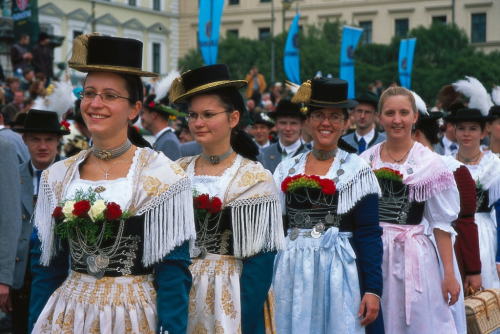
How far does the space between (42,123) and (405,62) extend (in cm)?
1834

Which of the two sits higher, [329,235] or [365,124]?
[365,124]

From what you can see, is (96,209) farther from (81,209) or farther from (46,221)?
(46,221)

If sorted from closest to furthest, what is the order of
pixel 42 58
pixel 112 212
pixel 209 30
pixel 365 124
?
1. pixel 112 212
2. pixel 365 124
3. pixel 209 30
4. pixel 42 58

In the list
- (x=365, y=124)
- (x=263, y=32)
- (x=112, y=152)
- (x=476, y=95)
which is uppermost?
(x=263, y=32)

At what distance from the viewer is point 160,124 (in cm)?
835

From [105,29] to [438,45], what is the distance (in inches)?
853

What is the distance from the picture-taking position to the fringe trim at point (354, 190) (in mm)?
4379

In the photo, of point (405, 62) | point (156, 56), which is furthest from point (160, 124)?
point (156, 56)

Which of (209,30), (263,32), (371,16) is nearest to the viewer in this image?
(209,30)

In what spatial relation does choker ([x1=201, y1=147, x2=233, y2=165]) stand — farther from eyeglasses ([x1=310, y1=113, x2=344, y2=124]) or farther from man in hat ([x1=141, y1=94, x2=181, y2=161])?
man in hat ([x1=141, y1=94, x2=181, y2=161])

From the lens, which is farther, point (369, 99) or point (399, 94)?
point (369, 99)

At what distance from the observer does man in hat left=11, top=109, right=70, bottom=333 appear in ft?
18.5

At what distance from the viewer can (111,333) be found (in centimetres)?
301

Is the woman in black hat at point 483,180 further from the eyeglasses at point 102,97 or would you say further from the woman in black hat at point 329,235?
the eyeglasses at point 102,97
